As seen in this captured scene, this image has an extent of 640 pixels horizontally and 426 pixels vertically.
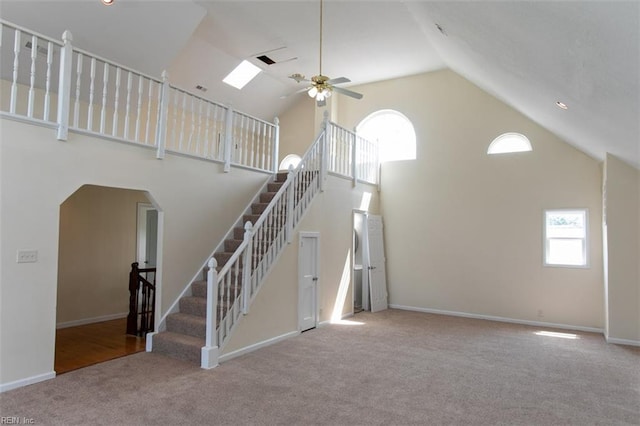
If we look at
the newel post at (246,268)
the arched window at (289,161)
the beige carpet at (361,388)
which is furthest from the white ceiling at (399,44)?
the newel post at (246,268)

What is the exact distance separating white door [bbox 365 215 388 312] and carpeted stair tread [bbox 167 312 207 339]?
3.89 meters

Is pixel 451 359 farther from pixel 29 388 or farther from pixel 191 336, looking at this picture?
pixel 29 388

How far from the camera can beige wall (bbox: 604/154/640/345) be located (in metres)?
5.67

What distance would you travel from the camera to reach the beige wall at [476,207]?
22.1ft

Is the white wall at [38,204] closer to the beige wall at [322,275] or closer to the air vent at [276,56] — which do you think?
the beige wall at [322,275]

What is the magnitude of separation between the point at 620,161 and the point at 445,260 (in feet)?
10.9

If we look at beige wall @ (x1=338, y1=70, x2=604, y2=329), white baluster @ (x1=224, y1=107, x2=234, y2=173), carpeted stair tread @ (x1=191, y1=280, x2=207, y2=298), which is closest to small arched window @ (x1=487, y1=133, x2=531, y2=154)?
beige wall @ (x1=338, y1=70, x2=604, y2=329)

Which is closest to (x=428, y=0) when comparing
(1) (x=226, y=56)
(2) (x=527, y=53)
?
(2) (x=527, y=53)

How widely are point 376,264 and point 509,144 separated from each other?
3492 millimetres

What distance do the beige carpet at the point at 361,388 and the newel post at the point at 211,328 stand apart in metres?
0.14

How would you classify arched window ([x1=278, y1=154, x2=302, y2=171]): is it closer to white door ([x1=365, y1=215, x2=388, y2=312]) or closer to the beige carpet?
white door ([x1=365, y1=215, x2=388, y2=312])

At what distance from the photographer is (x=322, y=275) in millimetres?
6590

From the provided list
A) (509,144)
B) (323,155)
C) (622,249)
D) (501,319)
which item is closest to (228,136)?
(323,155)

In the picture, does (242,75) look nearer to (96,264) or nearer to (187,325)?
(96,264)
